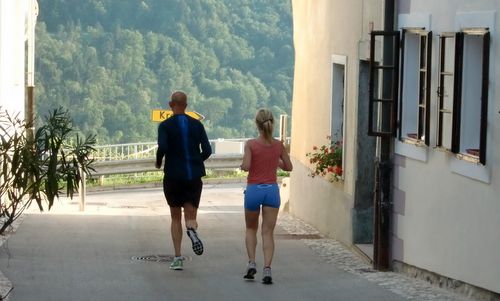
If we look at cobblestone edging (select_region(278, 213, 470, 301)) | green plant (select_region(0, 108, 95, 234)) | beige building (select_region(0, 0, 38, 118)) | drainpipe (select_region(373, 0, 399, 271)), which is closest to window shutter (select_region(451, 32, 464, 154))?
cobblestone edging (select_region(278, 213, 470, 301))

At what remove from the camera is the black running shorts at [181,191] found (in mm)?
13344

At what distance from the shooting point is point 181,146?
13250 millimetres

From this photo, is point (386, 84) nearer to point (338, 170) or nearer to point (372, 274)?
point (372, 274)

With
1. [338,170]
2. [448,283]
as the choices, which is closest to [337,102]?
[338,170]

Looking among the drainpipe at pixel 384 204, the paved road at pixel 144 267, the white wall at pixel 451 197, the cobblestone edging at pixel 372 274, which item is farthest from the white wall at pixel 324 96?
the white wall at pixel 451 197

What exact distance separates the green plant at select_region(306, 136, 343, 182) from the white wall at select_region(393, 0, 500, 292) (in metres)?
3.48

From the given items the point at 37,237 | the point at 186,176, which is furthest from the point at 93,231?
the point at 186,176

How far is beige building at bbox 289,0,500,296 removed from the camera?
435 inches

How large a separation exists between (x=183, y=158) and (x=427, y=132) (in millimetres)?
2381

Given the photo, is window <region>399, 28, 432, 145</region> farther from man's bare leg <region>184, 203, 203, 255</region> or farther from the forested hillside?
the forested hillside

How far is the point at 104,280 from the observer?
41.5 feet

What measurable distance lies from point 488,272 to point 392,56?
3432 mm

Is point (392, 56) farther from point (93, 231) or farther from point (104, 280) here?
point (93, 231)

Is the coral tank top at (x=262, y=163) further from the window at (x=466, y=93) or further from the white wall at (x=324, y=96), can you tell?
the white wall at (x=324, y=96)
